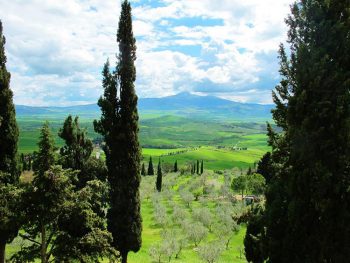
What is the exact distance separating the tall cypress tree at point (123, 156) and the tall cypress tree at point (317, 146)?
17.5 meters

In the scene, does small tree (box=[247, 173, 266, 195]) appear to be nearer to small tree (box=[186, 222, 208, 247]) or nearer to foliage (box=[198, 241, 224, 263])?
small tree (box=[186, 222, 208, 247])

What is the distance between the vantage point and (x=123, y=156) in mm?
33906

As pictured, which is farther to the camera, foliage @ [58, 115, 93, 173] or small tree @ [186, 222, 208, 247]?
small tree @ [186, 222, 208, 247]

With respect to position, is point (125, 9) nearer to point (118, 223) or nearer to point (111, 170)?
point (111, 170)

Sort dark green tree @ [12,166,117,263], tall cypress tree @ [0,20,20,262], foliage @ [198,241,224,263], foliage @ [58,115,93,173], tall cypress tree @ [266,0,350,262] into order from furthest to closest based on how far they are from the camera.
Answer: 1. foliage @ [198,241,224,263]
2. foliage @ [58,115,93,173]
3. tall cypress tree @ [0,20,20,262]
4. dark green tree @ [12,166,117,263]
5. tall cypress tree @ [266,0,350,262]

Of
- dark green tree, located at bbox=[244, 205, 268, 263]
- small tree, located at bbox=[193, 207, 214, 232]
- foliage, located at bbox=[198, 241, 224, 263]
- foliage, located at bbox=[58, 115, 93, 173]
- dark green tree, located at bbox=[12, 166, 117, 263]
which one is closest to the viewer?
dark green tree, located at bbox=[244, 205, 268, 263]

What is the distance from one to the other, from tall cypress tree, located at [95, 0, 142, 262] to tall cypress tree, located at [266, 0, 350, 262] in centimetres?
1746

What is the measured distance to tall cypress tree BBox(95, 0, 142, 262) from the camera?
110ft

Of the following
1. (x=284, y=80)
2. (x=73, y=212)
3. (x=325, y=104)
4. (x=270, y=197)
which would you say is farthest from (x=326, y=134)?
(x=73, y=212)

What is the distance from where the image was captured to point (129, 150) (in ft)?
112

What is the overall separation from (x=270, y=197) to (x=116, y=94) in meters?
19.2

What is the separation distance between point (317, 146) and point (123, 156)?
19.9 m

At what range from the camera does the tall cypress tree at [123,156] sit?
110ft

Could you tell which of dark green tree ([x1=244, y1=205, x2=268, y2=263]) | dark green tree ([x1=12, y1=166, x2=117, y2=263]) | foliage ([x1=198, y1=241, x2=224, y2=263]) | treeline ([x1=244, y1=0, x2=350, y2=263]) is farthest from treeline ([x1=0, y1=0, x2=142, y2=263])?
foliage ([x1=198, y1=241, x2=224, y2=263])
